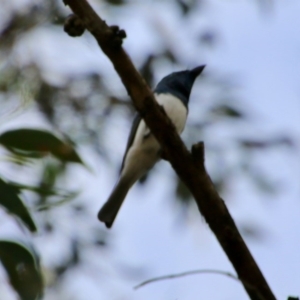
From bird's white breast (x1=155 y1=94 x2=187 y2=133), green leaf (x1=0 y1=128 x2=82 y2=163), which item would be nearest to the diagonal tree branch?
green leaf (x1=0 y1=128 x2=82 y2=163)

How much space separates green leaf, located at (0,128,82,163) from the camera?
1368 millimetres

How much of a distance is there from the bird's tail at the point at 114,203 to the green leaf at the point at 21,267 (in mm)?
954

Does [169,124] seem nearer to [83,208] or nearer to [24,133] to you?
[24,133]

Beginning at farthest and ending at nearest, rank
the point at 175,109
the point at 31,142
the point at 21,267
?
1. the point at 175,109
2. the point at 31,142
3. the point at 21,267

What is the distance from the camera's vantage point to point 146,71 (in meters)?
3.28

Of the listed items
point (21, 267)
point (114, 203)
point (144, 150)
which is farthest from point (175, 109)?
point (21, 267)

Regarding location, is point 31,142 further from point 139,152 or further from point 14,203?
point 139,152

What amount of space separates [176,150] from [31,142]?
0.91ft

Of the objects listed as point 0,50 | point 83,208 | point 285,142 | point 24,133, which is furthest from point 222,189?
point 24,133

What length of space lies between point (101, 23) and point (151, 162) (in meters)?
1.24

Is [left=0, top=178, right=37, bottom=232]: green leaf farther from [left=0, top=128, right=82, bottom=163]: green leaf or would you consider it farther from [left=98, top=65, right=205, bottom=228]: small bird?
[left=98, top=65, right=205, bottom=228]: small bird

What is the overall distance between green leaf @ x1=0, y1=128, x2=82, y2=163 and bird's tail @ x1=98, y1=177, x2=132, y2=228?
0.84 m

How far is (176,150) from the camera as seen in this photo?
1.28 meters

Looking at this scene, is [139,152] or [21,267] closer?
[21,267]
